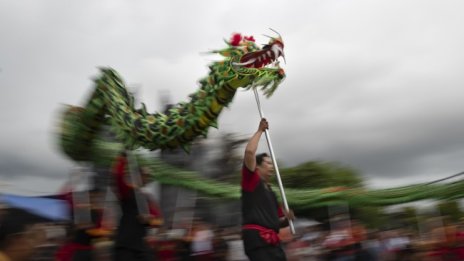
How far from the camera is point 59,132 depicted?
5.75 metres

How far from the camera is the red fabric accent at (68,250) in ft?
15.0

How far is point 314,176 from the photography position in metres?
16.4

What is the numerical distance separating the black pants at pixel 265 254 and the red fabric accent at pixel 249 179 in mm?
414

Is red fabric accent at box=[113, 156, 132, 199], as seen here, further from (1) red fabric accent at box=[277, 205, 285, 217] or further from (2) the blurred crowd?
(2) the blurred crowd

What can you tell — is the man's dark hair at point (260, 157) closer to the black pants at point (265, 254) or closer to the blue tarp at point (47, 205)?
the black pants at point (265, 254)

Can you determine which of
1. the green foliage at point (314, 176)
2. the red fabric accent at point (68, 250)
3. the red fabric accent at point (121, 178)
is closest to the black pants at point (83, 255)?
the red fabric accent at point (68, 250)

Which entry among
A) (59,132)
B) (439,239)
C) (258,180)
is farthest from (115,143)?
(439,239)

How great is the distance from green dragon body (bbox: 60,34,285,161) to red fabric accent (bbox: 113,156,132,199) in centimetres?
Result: 75

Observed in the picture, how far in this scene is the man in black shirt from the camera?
3.77 metres

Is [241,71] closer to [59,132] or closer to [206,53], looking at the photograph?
[206,53]

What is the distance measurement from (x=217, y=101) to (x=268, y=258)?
1.73 m

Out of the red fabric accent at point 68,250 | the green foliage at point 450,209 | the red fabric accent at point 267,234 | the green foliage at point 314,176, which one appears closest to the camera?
the red fabric accent at point 267,234

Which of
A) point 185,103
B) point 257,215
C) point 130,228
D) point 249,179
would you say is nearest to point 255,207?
point 257,215

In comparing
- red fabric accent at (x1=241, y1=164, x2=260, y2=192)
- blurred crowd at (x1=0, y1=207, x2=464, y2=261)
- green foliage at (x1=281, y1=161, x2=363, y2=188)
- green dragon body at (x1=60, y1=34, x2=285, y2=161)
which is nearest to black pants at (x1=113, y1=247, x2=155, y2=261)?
red fabric accent at (x1=241, y1=164, x2=260, y2=192)
